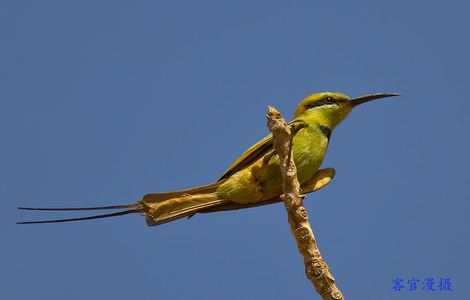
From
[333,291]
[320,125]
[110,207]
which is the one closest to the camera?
[333,291]

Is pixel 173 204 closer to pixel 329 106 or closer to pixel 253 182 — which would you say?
pixel 253 182

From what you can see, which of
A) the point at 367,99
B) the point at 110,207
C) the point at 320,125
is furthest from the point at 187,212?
the point at 367,99

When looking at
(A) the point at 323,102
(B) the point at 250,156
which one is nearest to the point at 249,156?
(B) the point at 250,156

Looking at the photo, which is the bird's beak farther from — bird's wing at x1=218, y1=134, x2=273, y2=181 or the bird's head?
bird's wing at x1=218, y1=134, x2=273, y2=181

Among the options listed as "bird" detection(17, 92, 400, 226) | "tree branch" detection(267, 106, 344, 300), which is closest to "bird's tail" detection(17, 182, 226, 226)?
"bird" detection(17, 92, 400, 226)

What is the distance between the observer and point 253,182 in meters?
5.39

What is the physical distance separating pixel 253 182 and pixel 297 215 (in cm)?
76

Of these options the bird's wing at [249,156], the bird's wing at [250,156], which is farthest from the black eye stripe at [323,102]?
the bird's wing at [249,156]

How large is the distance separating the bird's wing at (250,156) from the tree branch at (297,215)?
737 mm

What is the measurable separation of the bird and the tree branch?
53 cm

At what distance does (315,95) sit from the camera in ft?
19.6

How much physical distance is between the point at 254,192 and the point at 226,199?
9.7 inches

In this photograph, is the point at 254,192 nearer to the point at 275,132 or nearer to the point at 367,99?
the point at 275,132

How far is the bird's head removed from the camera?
19.4 feet
